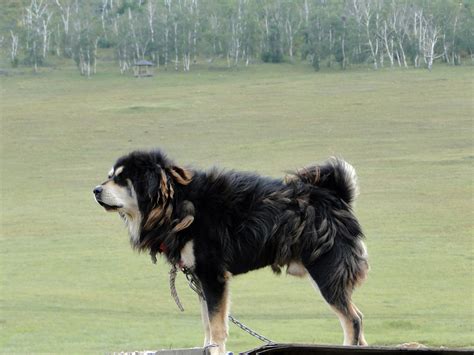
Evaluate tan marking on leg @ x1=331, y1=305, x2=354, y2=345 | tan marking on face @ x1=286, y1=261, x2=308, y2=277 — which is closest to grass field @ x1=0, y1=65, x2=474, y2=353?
tan marking on face @ x1=286, y1=261, x2=308, y2=277

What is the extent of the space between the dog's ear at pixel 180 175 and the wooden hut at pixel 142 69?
69.6 m

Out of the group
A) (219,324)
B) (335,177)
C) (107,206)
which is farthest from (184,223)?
(335,177)

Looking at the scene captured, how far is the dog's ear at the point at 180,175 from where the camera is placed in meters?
7.10

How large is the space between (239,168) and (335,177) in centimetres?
2870

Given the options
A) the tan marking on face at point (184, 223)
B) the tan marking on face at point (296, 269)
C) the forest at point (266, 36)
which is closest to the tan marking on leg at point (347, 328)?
the tan marking on face at point (296, 269)

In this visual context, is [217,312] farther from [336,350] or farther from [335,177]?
[336,350]

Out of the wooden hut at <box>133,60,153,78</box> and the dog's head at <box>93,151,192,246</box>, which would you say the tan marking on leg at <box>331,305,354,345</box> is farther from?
the wooden hut at <box>133,60,153,78</box>

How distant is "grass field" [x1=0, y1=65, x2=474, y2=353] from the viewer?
53.6 ft

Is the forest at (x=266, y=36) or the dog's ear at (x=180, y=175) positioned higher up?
the dog's ear at (x=180, y=175)

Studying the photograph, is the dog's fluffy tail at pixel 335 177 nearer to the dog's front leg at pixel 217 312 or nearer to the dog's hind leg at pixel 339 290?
the dog's hind leg at pixel 339 290

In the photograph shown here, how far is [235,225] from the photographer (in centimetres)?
712

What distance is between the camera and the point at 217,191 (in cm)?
713

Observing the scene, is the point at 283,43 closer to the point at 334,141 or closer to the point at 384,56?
the point at 384,56

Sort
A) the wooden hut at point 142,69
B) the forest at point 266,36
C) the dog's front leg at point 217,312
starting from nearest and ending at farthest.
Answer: the dog's front leg at point 217,312 < the wooden hut at point 142,69 < the forest at point 266,36
